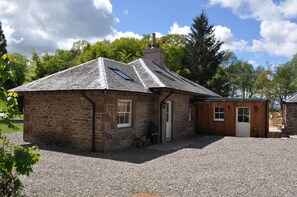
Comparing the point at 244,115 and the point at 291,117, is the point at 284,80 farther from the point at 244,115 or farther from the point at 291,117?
the point at 244,115

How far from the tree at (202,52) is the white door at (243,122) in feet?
62.9

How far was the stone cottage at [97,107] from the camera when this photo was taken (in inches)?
449

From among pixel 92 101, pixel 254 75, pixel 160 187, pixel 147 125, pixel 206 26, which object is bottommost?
pixel 160 187

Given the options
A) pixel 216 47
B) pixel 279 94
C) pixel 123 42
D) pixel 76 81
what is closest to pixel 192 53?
pixel 216 47

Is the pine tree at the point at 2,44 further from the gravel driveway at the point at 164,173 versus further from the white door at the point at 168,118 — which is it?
the gravel driveway at the point at 164,173

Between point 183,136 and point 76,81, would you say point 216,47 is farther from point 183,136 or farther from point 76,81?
point 76,81

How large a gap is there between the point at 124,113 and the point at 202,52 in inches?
1138

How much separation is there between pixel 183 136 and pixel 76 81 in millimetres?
8451

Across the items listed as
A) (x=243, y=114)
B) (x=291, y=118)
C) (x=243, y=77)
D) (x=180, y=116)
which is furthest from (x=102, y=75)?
(x=243, y=77)

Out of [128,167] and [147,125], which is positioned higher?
[147,125]

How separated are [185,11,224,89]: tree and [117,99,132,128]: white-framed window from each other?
87.4 ft

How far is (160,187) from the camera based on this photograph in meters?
6.62

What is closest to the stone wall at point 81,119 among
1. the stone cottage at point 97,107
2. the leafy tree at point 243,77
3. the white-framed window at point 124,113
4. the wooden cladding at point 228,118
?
the stone cottage at point 97,107

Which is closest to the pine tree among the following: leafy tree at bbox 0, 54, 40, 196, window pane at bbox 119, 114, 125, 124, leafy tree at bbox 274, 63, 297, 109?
window pane at bbox 119, 114, 125, 124
